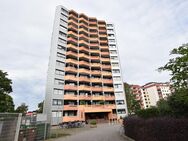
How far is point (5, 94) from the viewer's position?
30.5 meters

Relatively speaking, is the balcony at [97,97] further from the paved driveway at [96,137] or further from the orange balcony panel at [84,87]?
the paved driveway at [96,137]

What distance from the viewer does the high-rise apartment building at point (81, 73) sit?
40.9m

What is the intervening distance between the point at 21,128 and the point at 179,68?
11.3 metres

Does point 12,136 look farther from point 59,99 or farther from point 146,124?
point 59,99

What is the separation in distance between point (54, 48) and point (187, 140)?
43.7m

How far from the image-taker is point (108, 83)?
52.2 m

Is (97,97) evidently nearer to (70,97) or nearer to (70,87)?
(70,97)

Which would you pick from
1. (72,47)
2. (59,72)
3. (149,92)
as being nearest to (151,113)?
(59,72)

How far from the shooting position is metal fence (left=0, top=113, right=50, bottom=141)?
8489 millimetres

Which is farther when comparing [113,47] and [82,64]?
[113,47]

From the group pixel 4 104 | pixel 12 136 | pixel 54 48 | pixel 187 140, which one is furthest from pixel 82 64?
pixel 187 140

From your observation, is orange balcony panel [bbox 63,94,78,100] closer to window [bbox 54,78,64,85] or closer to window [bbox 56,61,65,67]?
window [bbox 54,78,64,85]

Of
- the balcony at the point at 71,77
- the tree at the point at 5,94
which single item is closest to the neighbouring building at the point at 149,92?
the balcony at the point at 71,77

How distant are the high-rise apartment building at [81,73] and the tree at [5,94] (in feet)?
31.5
